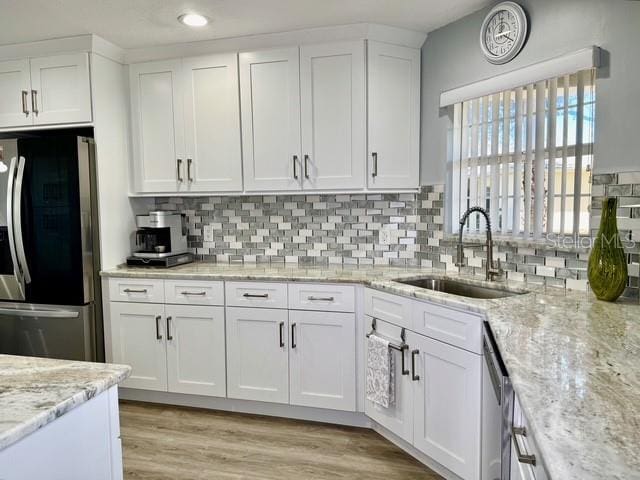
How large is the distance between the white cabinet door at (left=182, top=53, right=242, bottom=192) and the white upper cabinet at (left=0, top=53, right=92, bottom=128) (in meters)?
0.64

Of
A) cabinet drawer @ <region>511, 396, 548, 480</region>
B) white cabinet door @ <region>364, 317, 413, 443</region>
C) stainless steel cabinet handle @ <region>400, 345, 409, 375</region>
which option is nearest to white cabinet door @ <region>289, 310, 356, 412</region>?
white cabinet door @ <region>364, 317, 413, 443</region>

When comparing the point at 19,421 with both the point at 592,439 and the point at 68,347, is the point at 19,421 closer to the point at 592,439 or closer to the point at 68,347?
the point at 592,439

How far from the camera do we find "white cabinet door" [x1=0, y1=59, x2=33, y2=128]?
2.98 metres

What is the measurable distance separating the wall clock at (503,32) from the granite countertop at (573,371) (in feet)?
3.94

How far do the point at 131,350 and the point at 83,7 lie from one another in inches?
80.2

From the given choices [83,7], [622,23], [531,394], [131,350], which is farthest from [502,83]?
[131,350]

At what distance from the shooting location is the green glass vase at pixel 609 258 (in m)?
1.81

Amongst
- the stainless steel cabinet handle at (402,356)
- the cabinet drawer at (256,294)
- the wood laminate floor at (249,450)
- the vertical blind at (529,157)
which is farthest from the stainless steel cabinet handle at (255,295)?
the vertical blind at (529,157)

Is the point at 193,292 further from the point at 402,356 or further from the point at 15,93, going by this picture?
the point at 15,93

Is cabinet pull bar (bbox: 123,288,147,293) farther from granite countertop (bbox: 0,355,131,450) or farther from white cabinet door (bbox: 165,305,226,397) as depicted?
granite countertop (bbox: 0,355,131,450)

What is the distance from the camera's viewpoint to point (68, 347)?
2908mm

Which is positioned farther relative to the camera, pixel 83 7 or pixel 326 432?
pixel 326 432

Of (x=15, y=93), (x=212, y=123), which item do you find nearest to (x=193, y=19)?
(x=212, y=123)

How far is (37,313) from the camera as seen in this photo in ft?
9.51
